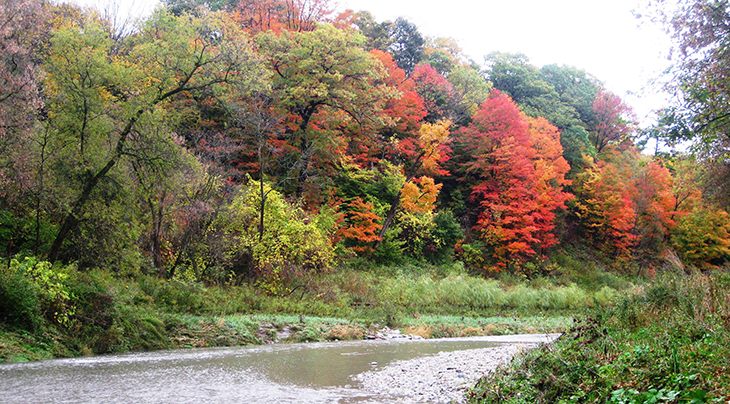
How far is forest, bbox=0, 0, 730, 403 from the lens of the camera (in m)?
10.8

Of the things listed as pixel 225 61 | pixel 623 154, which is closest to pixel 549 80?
pixel 623 154

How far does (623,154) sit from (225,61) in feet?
143

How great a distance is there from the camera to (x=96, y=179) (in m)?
12.5

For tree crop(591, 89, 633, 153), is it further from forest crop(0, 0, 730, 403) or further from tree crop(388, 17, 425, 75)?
tree crop(388, 17, 425, 75)

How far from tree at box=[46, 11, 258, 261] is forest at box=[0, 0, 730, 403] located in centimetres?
6

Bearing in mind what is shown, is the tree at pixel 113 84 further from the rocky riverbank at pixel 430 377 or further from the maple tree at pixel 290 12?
the maple tree at pixel 290 12

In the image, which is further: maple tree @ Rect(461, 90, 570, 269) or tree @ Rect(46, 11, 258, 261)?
maple tree @ Rect(461, 90, 570, 269)

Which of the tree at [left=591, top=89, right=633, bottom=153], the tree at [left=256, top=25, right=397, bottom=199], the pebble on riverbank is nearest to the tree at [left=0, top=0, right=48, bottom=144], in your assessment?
the pebble on riverbank

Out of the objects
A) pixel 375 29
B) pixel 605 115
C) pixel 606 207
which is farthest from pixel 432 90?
pixel 605 115

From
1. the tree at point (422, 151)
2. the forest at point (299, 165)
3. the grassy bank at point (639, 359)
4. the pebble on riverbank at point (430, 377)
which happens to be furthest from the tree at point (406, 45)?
the grassy bank at point (639, 359)

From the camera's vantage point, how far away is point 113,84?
13.0m

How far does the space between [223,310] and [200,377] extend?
7.27 m

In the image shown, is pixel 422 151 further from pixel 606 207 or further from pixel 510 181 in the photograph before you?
pixel 606 207

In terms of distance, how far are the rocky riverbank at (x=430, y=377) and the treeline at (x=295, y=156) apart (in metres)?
5.66
